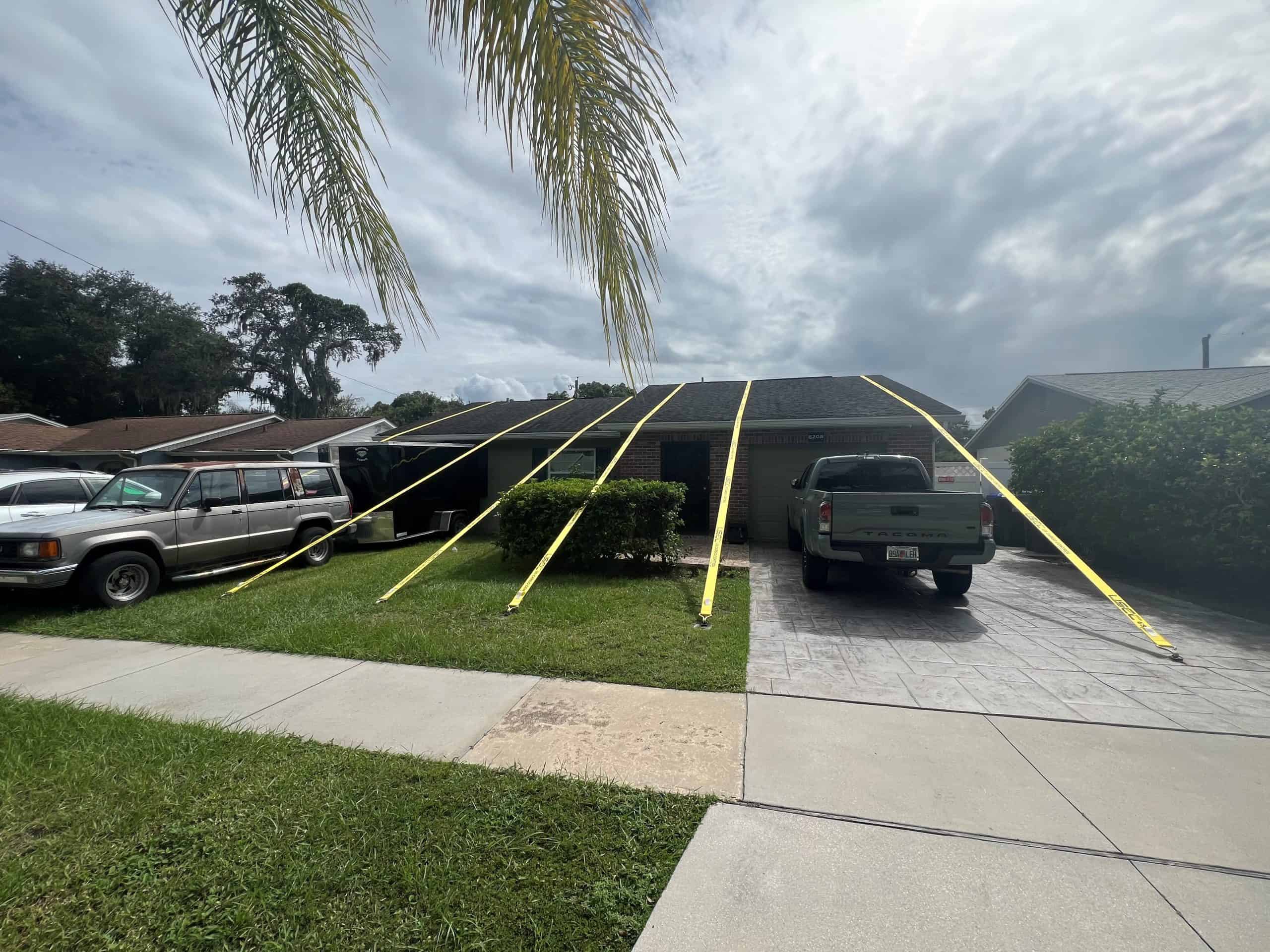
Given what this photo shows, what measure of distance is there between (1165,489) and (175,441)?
27.5 metres

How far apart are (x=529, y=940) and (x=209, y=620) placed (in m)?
5.96

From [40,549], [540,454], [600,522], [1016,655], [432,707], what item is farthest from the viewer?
[540,454]

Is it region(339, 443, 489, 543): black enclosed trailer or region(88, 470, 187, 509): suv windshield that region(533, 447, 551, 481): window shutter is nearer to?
region(339, 443, 489, 543): black enclosed trailer

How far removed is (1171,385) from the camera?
13391 mm

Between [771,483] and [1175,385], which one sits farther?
[1175,385]

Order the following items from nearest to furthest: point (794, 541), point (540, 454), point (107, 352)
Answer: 1. point (794, 541)
2. point (540, 454)
3. point (107, 352)

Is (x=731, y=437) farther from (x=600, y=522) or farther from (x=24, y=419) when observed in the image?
(x=24, y=419)

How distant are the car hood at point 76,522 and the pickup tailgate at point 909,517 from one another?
28.5 feet

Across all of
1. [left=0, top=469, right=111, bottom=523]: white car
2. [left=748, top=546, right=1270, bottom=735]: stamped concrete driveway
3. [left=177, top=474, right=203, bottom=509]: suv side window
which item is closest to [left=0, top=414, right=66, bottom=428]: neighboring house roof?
[left=0, top=469, right=111, bottom=523]: white car

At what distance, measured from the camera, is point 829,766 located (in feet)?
9.89

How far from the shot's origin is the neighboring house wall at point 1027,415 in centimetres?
1486

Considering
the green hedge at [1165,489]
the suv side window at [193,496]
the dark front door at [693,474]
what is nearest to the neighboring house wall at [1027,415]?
the green hedge at [1165,489]

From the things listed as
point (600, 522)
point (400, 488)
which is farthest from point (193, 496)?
point (600, 522)

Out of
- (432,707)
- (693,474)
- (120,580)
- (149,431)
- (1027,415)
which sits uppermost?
(1027,415)
